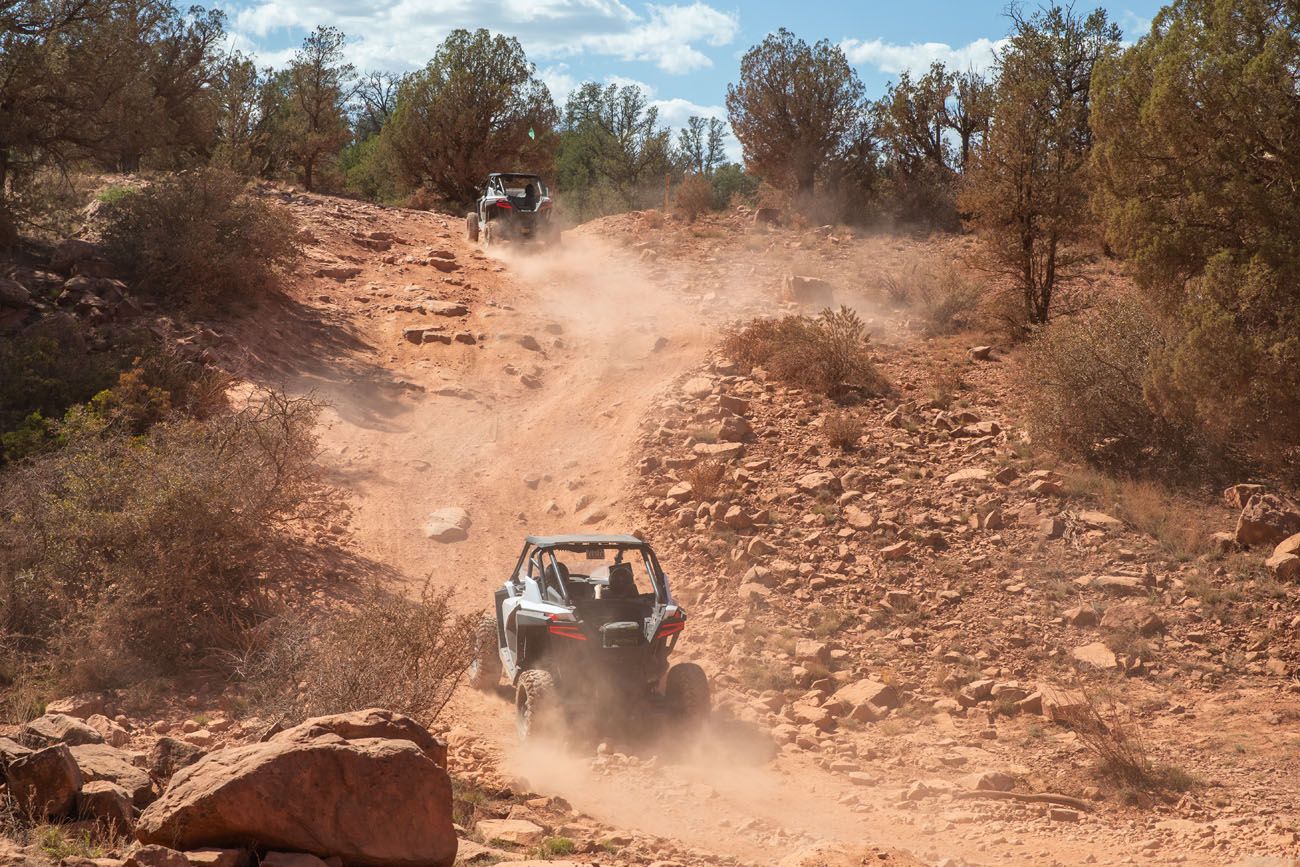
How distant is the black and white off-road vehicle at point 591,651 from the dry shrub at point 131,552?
284 centimetres

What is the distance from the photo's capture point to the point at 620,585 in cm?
883

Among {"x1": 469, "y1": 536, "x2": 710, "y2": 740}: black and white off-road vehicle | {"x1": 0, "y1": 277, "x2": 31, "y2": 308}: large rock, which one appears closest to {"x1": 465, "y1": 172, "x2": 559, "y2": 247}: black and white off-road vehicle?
{"x1": 0, "y1": 277, "x2": 31, "y2": 308}: large rock

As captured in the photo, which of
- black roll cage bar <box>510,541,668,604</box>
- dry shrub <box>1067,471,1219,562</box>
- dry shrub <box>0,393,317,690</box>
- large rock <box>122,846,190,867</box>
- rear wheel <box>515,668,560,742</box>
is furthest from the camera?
dry shrub <box>1067,471,1219,562</box>

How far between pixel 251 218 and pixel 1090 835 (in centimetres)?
1651

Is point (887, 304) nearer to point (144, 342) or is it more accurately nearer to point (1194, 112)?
point (1194, 112)

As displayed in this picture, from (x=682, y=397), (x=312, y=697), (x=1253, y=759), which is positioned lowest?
(x=1253, y=759)

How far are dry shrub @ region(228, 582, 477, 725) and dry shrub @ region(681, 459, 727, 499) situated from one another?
5.53 meters

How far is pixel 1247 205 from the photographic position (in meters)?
11.0

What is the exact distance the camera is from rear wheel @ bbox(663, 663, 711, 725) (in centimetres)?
864

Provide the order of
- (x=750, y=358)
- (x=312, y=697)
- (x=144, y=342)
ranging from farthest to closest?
(x=750, y=358), (x=144, y=342), (x=312, y=697)

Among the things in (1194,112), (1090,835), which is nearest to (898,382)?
(1194,112)

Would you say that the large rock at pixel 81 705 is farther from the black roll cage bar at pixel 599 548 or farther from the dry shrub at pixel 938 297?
the dry shrub at pixel 938 297

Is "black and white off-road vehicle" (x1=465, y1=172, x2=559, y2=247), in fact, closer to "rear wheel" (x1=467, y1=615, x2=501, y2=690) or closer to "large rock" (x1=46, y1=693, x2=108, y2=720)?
"rear wheel" (x1=467, y1=615, x2=501, y2=690)

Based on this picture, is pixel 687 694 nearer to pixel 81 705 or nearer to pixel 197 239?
pixel 81 705
